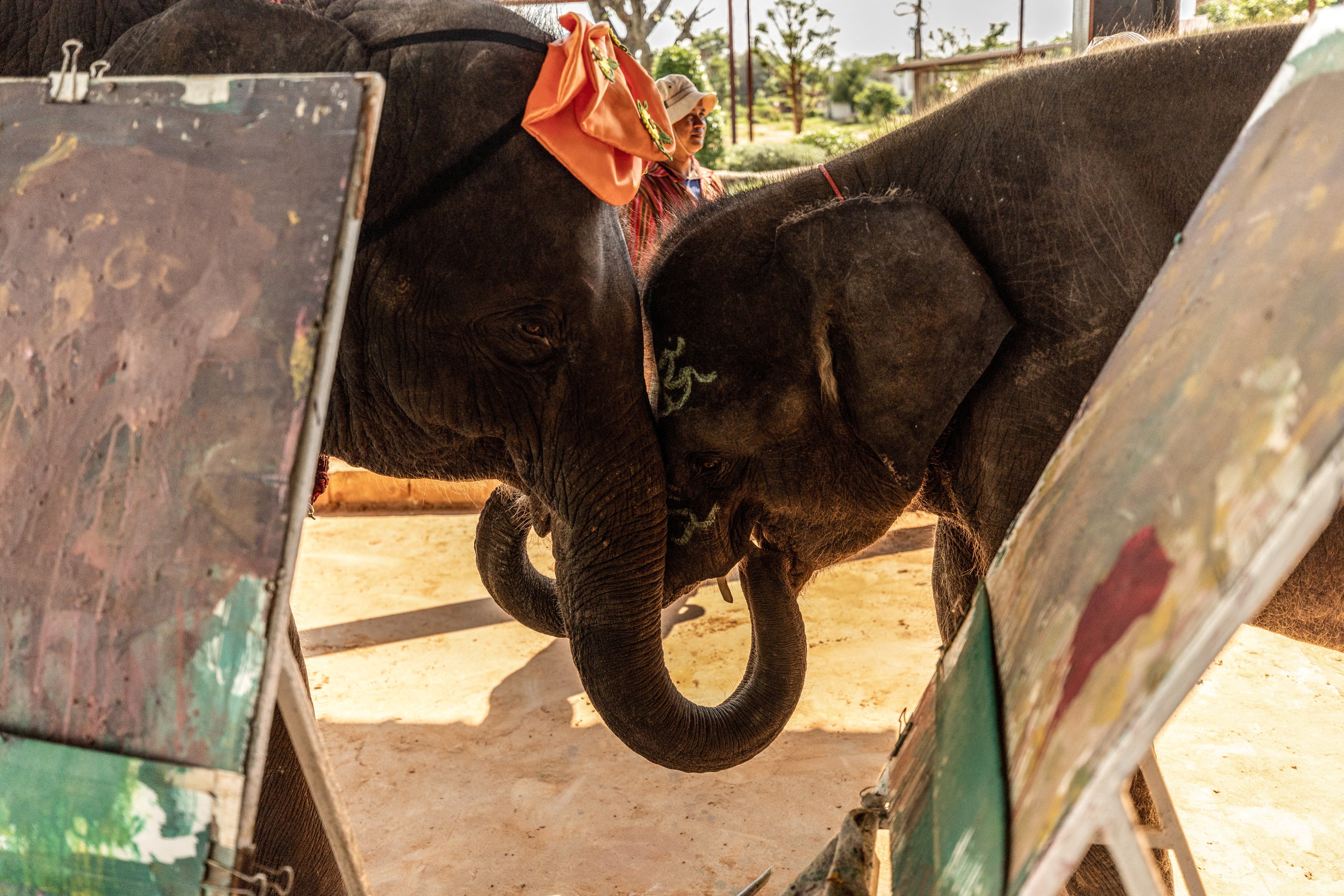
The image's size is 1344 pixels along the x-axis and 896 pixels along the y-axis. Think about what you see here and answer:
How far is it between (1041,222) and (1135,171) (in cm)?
21

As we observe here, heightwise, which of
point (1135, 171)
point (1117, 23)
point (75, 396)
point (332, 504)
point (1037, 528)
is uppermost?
point (1117, 23)

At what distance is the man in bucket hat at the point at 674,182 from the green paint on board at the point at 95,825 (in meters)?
1.68

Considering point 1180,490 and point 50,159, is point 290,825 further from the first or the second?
point 1180,490

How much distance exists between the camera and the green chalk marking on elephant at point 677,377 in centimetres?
253

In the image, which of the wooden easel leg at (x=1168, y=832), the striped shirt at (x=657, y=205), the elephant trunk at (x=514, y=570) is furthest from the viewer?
the elephant trunk at (x=514, y=570)

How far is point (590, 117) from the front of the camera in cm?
233

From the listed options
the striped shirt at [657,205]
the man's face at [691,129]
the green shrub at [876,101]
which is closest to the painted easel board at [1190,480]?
the striped shirt at [657,205]

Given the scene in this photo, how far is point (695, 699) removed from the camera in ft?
13.9

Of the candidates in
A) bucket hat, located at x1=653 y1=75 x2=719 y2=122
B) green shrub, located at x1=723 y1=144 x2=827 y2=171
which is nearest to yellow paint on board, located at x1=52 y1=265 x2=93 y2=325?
bucket hat, located at x1=653 y1=75 x2=719 y2=122

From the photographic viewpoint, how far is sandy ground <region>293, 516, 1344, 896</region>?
3047 millimetres

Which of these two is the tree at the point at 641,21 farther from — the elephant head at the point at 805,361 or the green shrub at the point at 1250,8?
the elephant head at the point at 805,361

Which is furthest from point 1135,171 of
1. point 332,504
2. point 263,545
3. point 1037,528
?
point 332,504

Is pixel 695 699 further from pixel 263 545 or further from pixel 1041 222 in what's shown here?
pixel 263 545

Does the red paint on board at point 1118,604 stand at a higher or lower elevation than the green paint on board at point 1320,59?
lower
